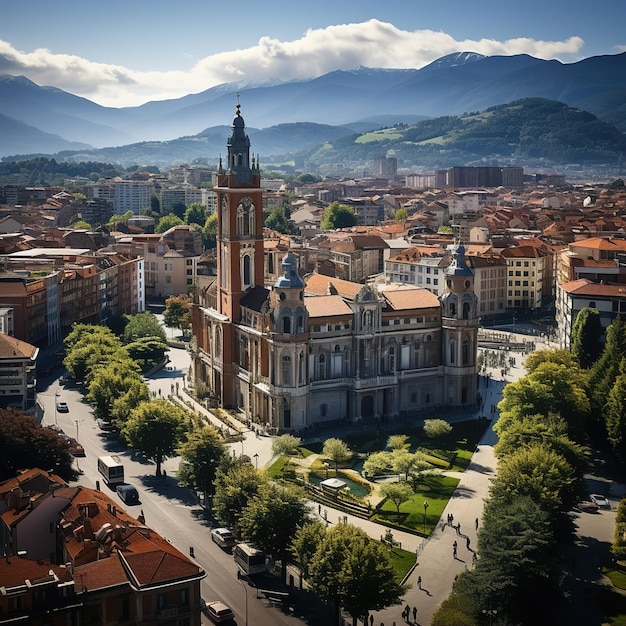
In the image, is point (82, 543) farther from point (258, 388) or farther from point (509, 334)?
point (509, 334)

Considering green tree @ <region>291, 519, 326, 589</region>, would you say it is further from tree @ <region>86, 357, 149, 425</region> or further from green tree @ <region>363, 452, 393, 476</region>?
tree @ <region>86, 357, 149, 425</region>

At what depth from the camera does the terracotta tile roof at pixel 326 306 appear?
255ft

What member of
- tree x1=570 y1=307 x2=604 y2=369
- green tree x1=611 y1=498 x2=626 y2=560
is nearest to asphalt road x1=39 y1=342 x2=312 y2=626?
green tree x1=611 y1=498 x2=626 y2=560

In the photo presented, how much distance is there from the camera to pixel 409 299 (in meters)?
82.6

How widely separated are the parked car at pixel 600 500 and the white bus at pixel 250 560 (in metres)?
23.2

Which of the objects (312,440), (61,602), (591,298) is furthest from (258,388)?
(61,602)

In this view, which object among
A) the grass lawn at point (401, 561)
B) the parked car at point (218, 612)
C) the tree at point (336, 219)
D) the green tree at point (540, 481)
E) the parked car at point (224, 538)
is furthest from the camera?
the tree at point (336, 219)

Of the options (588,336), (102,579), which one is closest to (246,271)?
(588,336)

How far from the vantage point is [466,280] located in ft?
271

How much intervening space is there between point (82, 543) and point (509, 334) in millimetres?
80246

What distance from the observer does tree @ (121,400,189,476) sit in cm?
6706

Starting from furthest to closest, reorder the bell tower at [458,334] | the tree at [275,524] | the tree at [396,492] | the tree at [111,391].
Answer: the bell tower at [458,334] → the tree at [111,391] → the tree at [396,492] → the tree at [275,524]

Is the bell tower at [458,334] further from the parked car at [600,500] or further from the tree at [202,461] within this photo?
the tree at [202,461]

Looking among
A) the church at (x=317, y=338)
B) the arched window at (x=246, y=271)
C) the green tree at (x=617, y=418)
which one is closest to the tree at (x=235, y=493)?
the church at (x=317, y=338)
